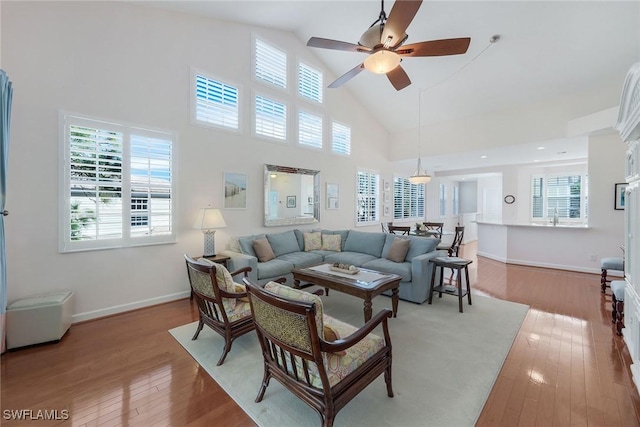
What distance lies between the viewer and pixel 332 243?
5.39m

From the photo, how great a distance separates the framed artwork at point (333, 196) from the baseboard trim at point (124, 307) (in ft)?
12.1

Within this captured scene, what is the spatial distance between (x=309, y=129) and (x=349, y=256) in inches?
122

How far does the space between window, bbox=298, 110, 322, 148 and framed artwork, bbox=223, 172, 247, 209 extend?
1.77m

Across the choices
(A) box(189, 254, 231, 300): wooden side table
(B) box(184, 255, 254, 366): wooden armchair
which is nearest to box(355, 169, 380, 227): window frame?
(A) box(189, 254, 231, 300): wooden side table

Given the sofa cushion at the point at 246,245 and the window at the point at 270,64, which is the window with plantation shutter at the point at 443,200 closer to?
the window at the point at 270,64

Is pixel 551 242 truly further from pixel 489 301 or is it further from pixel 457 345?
pixel 457 345

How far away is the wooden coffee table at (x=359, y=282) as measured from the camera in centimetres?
296

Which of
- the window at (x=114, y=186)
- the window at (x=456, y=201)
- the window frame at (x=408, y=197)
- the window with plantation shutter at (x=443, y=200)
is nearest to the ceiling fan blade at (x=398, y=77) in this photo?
the window at (x=114, y=186)

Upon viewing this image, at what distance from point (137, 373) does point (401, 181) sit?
8399 mm

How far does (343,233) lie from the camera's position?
567 cm

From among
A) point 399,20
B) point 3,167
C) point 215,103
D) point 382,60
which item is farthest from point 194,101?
point 399,20

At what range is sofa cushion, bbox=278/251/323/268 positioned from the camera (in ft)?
14.6

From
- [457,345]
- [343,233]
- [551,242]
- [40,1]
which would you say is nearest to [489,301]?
[457,345]

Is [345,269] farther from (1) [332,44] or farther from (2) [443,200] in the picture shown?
(2) [443,200]
